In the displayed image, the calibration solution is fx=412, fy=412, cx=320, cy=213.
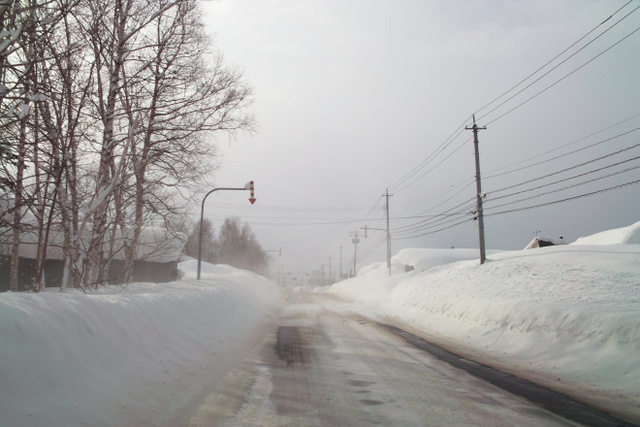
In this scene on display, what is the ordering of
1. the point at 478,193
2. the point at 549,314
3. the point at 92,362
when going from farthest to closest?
the point at 478,193
the point at 549,314
the point at 92,362

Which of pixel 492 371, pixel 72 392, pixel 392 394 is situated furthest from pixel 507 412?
pixel 72 392

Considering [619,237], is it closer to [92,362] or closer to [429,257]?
[429,257]

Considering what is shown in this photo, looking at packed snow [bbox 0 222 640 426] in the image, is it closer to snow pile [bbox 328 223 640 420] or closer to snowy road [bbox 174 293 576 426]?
snow pile [bbox 328 223 640 420]

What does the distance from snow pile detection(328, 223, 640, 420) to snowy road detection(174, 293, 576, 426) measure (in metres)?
1.91

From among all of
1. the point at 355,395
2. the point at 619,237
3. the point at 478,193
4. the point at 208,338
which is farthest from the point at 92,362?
the point at 619,237

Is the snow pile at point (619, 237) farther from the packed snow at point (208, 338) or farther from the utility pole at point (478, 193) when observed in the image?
the packed snow at point (208, 338)

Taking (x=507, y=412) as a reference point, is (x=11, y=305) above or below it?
above

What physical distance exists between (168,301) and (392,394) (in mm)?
5816

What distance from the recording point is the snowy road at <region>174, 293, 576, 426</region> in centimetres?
462

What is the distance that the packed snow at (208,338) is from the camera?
13.8ft

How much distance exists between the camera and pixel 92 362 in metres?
4.98

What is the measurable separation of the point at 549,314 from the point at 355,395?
7561 mm

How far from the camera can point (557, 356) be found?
8914 mm

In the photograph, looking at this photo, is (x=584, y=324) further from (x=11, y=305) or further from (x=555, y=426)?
(x=11, y=305)
